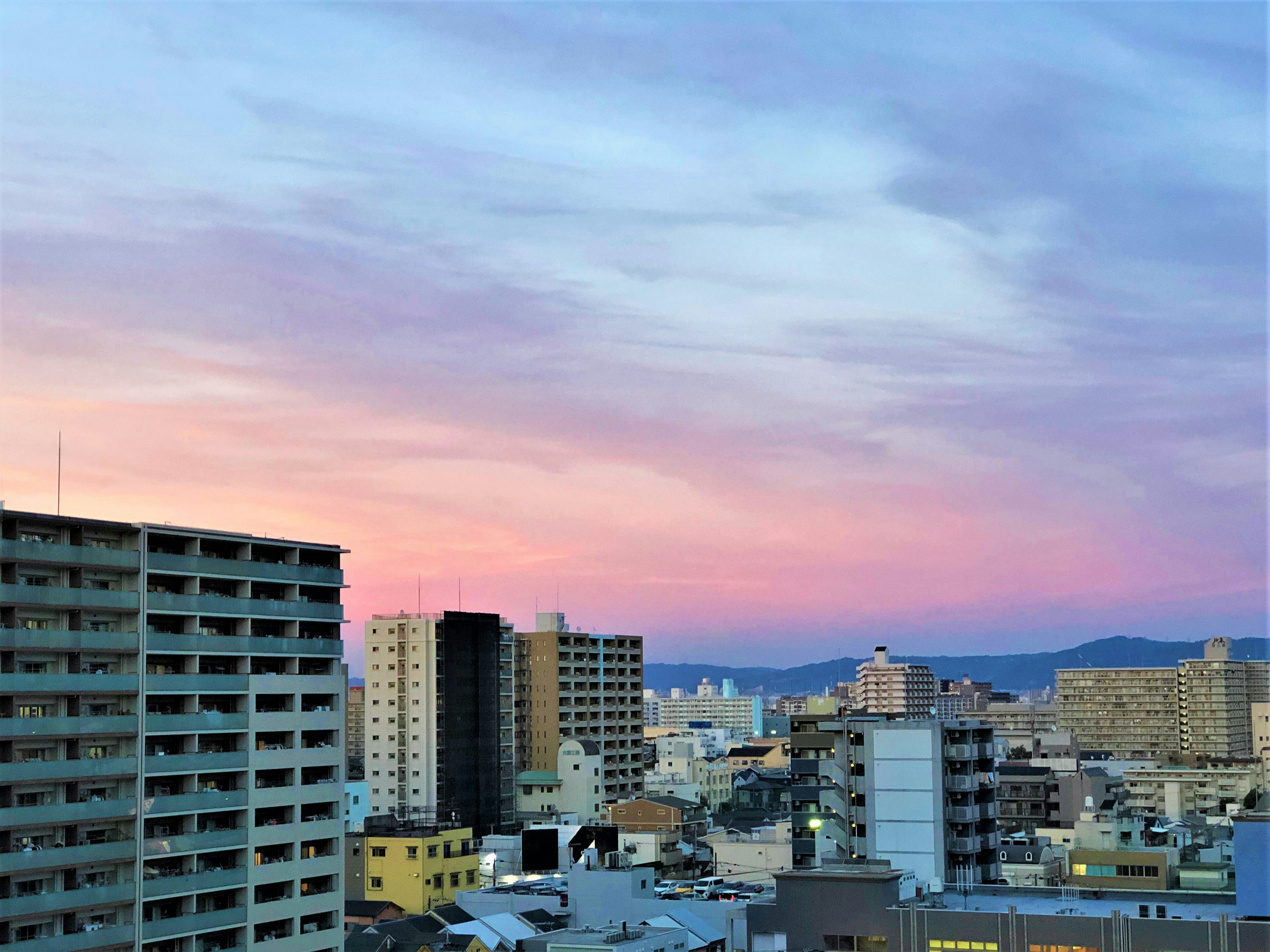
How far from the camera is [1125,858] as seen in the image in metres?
62.3

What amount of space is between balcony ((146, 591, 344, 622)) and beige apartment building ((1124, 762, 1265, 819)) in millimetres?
80251

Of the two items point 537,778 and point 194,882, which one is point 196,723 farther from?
point 537,778

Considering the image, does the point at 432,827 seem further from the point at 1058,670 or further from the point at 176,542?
the point at 1058,670

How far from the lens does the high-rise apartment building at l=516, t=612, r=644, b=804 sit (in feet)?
386

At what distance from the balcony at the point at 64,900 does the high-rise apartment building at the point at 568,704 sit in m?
69.8

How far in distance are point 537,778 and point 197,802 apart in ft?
205

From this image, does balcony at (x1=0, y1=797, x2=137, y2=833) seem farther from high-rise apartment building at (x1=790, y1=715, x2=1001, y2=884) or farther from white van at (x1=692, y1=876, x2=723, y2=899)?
white van at (x1=692, y1=876, x2=723, y2=899)

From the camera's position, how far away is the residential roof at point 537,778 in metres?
109

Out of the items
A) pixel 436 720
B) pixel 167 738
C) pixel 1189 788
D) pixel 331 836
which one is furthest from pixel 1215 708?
pixel 167 738

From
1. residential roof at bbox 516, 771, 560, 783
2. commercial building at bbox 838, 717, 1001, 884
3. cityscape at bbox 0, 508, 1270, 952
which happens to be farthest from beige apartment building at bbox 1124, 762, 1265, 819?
commercial building at bbox 838, 717, 1001, 884

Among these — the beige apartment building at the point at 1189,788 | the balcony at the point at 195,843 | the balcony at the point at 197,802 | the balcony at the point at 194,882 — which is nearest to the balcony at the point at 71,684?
the balcony at the point at 197,802

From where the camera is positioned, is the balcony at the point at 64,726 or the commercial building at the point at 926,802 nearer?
the balcony at the point at 64,726

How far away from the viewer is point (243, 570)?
52.0m

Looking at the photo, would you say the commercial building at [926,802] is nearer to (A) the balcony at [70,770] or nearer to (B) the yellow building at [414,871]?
(A) the balcony at [70,770]
